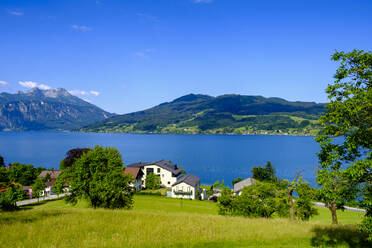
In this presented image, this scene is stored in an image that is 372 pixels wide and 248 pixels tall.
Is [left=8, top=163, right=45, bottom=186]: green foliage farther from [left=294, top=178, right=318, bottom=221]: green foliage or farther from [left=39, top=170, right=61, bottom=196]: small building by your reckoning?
[left=294, top=178, right=318, bottom=221]: green foliage

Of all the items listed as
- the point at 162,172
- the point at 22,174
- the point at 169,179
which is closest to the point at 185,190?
the point at 169,179

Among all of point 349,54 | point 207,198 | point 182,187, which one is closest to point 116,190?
point 349,54

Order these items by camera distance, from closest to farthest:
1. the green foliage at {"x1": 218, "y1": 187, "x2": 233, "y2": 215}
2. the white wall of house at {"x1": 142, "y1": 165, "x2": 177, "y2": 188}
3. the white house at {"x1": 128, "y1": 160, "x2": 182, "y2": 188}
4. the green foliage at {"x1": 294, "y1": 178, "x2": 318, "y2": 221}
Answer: the green foliage at {"x1": 294, "y1": 178, "x2": 318, "y2": 221} → the green foliage at {"x1": 218, "y1": 187, "x2": 233, "y2": 215} → the white house at {"x1": 128, "y1": 160, "x2": 182, "y2": 188} → the white wall of house at {"x1": 142, "y1": 165, "x2": 177, "y2": 188}

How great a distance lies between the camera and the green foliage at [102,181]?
2881 centimetres

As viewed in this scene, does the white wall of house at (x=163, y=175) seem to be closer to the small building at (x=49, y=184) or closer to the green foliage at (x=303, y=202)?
the small building at (x=49, y=184)

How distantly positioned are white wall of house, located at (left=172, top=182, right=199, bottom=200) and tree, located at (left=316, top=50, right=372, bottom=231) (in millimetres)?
63735

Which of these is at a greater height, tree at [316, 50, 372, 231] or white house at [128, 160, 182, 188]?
tree at [316, 50, 372, 231]

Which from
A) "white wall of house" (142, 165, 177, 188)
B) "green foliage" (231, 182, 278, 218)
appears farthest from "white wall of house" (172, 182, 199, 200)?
"green foliage" (231, 182, 278, 218)

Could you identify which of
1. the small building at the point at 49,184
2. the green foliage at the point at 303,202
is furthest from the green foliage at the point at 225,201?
the small building at the point at 49,184

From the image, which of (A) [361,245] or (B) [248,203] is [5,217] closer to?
(A) [361,245]

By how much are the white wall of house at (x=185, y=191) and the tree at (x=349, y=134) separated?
209 ft

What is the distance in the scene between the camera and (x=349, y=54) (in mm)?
10672

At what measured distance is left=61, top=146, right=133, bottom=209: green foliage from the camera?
28.8m

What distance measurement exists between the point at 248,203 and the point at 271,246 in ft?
54.6
